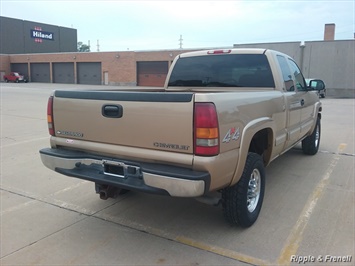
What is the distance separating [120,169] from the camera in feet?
10.9

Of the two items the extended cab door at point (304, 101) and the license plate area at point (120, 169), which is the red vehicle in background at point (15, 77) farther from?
the license plate area at point (120, 169)

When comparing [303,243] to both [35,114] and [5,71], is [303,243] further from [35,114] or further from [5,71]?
[5,71]

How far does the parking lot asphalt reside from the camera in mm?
3215

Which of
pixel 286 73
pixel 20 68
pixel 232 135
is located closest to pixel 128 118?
pixel 232 135

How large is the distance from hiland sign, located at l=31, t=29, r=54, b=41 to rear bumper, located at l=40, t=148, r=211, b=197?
68690mm

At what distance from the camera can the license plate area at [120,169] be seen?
3.21 meters

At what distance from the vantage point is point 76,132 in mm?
3693

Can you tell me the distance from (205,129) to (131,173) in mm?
872

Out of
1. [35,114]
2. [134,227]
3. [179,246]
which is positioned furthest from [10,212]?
[35,114]

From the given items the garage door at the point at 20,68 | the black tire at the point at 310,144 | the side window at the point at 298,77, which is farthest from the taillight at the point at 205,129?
the garage door at the point at 20,68

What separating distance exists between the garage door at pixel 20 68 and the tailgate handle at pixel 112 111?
5786 cm

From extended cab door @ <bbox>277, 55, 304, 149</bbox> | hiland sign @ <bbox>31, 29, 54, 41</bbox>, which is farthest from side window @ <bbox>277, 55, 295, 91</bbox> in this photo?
hiland sign @ <bbox>31, 29, 54, 41</bbox>

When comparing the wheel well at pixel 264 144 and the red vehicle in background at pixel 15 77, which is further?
the red vehicle in background at pixel 15 77

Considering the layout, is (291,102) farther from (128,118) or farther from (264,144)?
(128,118)
